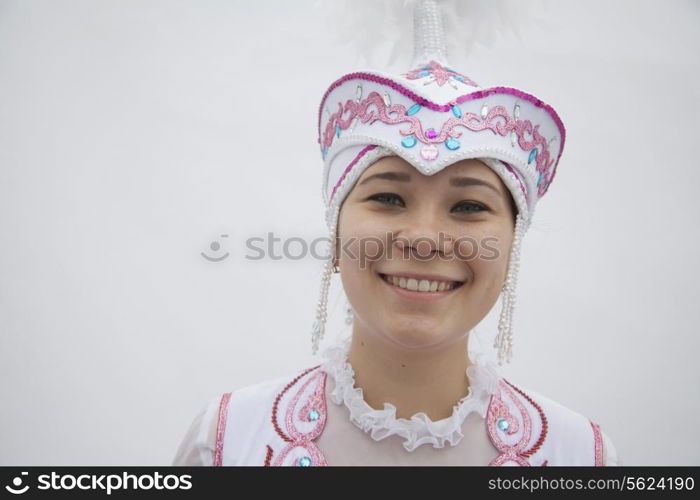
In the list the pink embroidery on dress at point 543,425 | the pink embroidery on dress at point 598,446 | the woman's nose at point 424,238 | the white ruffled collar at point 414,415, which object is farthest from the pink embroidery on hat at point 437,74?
the pink embroidery on dress at point 598,446

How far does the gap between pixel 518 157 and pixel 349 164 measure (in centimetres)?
42

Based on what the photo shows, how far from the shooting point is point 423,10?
65.3 inches

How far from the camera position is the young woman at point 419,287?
1319mm

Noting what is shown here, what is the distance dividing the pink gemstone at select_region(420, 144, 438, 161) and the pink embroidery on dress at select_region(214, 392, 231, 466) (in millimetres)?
882

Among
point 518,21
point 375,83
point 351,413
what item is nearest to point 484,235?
point 375,83

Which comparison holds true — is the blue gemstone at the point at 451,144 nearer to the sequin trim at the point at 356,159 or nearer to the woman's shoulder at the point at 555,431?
the sequin trim at the point at 356,159

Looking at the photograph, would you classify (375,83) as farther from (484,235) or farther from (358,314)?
(358,314)

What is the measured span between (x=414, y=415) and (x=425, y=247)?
0.47m

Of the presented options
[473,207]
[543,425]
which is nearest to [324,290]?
[473,207]

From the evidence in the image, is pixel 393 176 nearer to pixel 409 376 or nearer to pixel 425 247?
pixel 425 247

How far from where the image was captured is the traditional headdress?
Result: 4.36 ft

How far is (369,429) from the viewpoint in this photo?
1.46 m

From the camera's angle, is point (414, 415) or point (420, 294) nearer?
point (420, 294)

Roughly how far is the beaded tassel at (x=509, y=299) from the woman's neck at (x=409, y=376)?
0.11m
